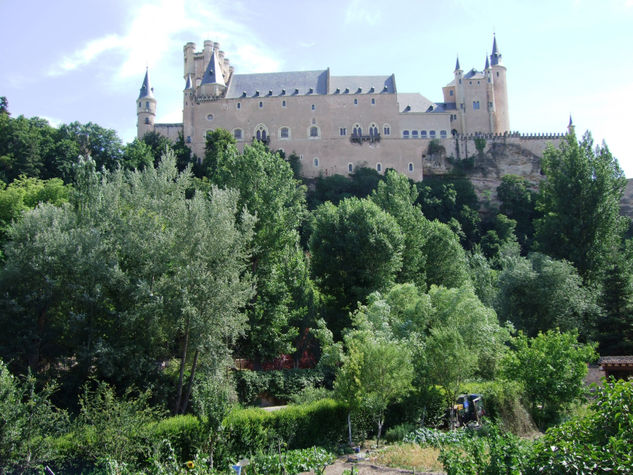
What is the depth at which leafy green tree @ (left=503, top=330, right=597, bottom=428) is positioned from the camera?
18.3 m

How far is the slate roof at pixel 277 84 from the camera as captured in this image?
6931 centimetres

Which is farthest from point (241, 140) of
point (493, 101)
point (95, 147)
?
point (493, 101)

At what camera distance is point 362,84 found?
70.4 m

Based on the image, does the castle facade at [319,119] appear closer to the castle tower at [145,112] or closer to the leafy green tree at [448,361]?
the castle tower at [145,112]

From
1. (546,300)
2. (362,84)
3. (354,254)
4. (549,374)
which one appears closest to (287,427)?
(549,374)

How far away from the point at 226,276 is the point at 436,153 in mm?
53844

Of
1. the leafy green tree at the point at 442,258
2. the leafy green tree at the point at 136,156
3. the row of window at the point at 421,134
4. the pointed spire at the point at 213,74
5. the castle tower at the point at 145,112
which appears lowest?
the leafy green tree at the point at 442,258

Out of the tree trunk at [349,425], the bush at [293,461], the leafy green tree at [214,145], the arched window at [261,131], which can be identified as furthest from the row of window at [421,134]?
the bush at [293,461]

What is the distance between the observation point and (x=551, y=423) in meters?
18.6

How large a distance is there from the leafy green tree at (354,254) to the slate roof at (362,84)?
4132cm

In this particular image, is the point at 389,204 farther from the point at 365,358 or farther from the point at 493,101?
the point at 493,101

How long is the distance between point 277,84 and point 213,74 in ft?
26.3

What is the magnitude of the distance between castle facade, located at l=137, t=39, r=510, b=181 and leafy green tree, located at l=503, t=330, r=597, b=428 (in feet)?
159

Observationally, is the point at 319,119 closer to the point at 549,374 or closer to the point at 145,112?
the point at 145,112
